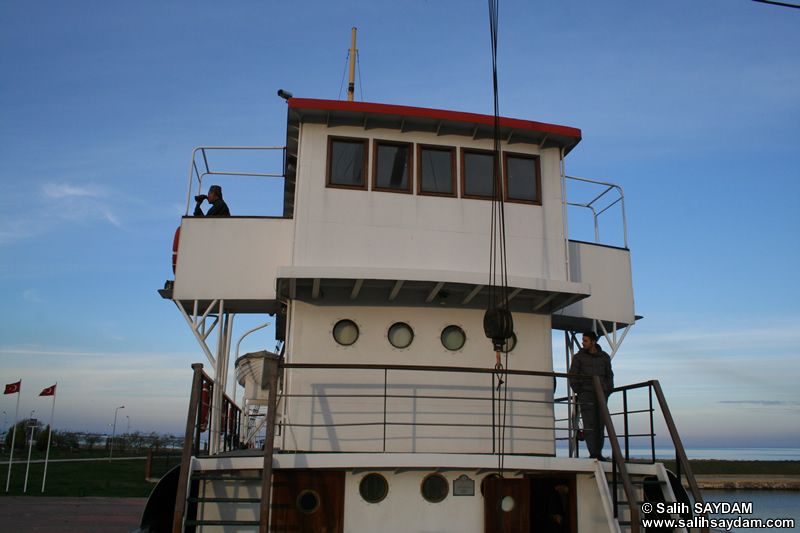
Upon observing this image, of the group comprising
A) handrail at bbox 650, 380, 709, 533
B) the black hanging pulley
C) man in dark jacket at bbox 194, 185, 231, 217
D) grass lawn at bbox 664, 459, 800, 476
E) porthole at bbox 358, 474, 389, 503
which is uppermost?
man in dark jacket at bbox 194, 185, 231, 217

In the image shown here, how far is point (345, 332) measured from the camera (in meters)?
9.05

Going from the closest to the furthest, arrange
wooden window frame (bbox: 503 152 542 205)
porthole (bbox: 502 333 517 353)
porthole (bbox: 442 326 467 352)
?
porthole (bbox: 442 326 467 352)
porthole (bbox: 502 333 517 353)
wooden window frame (bbox: 503 152 542 205)

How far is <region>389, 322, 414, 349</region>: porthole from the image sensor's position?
9.11 metres

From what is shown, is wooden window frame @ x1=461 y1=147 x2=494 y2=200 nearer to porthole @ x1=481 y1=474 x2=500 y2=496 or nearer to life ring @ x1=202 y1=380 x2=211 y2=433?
porthole @ x1=481 y1=474 x2=500 y2=496

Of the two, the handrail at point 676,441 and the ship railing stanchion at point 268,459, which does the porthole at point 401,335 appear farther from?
the handrail at point 676,441

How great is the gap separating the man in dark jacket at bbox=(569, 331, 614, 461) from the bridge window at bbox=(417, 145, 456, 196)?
9.75 feet

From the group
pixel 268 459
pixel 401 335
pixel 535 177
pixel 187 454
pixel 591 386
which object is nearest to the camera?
pixel 268 459

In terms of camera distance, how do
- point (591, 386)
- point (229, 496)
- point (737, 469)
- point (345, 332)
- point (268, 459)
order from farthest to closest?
1. point (737, 469)
2. point (345, 332)
3. point (591, 386)
4. point (229, 496)
5. point (268, 459)

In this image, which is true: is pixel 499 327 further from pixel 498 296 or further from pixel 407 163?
pixel 407 163

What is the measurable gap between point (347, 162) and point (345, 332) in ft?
8.10

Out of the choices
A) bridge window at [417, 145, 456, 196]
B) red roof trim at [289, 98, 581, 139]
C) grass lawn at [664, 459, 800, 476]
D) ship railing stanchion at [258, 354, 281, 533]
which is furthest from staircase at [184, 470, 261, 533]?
grass lawn at [664, 459, 800, 476]

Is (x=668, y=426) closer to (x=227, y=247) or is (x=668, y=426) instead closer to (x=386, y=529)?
(x=386, y=529)

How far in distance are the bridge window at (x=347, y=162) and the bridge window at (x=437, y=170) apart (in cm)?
85

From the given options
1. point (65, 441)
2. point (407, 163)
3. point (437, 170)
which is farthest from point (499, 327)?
point (65, 441)
